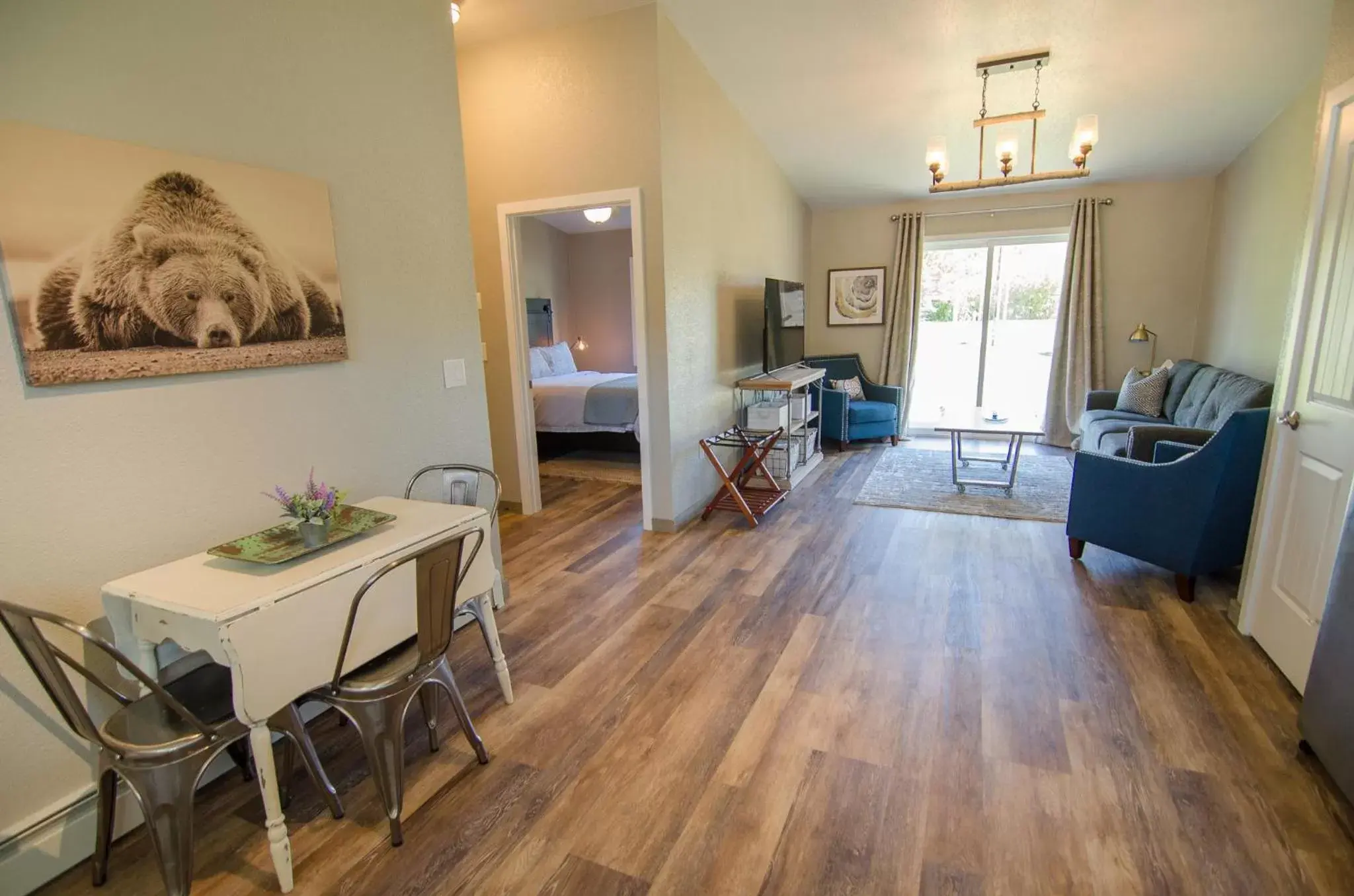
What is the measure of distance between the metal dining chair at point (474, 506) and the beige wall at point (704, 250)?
1.39 metres

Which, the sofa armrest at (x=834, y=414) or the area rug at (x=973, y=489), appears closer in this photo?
the area rug at (x=973, y=489)

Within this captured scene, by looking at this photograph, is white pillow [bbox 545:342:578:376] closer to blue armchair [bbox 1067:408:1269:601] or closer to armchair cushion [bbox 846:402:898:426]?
armchair cushion [bbox 846:402:898:426]

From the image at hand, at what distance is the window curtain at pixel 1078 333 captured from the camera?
5.93 meters

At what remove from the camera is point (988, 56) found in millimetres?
3520

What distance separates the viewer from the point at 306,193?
6.53ft

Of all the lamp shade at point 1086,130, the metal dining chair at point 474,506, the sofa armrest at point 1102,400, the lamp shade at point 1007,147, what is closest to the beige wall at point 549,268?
the metal dining chair at point 474,506

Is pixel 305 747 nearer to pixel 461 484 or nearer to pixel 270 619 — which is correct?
pixel 270 619

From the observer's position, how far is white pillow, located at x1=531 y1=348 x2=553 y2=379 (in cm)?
645

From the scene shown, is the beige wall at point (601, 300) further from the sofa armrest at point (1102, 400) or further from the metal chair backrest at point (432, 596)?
the metal chair backrest at point (432, 596)

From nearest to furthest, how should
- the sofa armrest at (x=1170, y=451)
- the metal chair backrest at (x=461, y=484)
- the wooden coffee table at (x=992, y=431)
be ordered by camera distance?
the metal chair backrest at (x=461, y=484), the sofa armrest at (x=1170, y=451), the wooden coffee table at (x=992, y=431)

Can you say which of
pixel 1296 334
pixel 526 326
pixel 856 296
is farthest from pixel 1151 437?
pixel 526 326

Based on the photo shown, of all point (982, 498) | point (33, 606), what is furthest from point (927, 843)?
point (982, 498)

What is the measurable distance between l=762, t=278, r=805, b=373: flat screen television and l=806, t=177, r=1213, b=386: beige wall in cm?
195

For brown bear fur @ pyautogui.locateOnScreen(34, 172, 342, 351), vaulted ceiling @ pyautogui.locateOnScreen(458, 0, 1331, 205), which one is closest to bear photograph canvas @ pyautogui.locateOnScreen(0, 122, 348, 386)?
brown bear fur @ pyautogui.locateOnScreen(34, 172, 342, 351)
